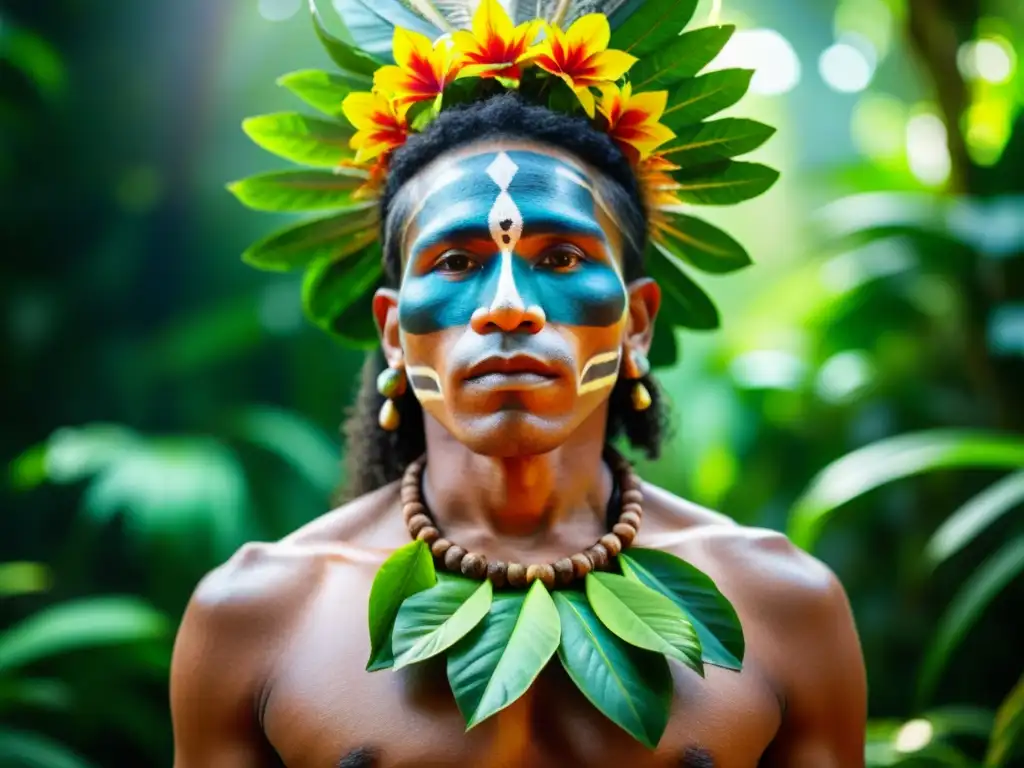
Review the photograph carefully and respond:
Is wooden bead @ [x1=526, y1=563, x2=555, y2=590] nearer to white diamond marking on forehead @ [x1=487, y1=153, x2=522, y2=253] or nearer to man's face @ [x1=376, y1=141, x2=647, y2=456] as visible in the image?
man's face @ [x1=376, y1=141, x2=647, y2=456]

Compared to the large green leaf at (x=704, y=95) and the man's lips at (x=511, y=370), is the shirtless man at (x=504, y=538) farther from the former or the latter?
the large green leaf at (x=704, y=95)

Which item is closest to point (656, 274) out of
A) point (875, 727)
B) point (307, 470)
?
point (875, 727)

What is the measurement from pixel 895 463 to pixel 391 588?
148cm

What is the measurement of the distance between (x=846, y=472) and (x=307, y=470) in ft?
5.13

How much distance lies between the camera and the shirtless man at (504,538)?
1284 mm

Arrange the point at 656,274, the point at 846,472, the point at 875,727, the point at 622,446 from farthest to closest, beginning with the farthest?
the point at 622,446, the point at 846,472, the point at 875,727, the point at 656,274

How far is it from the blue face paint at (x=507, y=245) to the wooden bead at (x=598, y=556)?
0.96 ft

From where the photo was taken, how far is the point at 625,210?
151 centimetres

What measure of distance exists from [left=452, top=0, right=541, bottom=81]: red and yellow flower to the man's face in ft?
0.35

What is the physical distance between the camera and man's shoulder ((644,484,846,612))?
1438 mm

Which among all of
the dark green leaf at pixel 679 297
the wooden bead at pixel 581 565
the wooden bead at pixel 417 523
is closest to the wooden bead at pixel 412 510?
the wooden bead at pixel 417 523

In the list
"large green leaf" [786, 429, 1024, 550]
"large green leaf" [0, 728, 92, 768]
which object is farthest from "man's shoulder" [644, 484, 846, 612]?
"large green leaf" [0, 728, 92, 768]

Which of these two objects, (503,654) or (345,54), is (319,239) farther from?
(503,654)

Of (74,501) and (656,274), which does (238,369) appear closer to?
(74,501)
